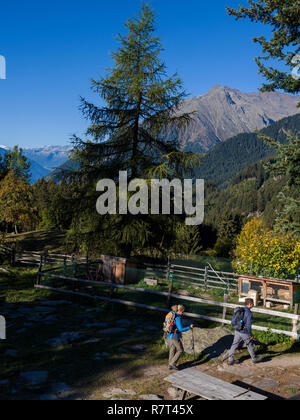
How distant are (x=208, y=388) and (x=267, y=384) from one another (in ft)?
5.57

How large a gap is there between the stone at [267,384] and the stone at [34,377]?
403 cm

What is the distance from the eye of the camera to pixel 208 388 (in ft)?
18.6

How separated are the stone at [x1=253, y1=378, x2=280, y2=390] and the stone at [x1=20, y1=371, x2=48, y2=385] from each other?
4.03 m

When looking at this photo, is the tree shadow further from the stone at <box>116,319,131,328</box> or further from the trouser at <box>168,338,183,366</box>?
the stone at <box>116,319,131,328</box>

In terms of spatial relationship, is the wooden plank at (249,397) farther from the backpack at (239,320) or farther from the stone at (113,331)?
the stone at (113,331)

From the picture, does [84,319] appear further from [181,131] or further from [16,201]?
[16,201]

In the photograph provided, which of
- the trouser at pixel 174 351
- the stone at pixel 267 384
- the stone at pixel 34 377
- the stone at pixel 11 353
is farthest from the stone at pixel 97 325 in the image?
the stone at pixel 267 384

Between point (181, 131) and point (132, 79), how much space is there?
10.7 ft

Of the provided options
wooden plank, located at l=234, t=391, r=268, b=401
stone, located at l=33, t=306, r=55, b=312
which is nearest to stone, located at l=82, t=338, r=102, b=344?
stone, located at l=33, t=306, r=55, b=312

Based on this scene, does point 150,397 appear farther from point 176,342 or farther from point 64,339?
point 64,339

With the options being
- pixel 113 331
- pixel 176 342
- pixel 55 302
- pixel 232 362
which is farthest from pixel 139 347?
pixel 55 302

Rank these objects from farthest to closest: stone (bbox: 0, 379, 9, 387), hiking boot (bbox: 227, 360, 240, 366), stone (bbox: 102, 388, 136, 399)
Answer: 1. hiking boot (bbox: 227, 360, 240, 366)
2. stone (bbox: 0, 379, 9, 387)
3. stone (bbox: 102, 388, 136, 399)

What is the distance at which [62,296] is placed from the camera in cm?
1425

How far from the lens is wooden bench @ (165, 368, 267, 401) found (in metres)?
5.39
